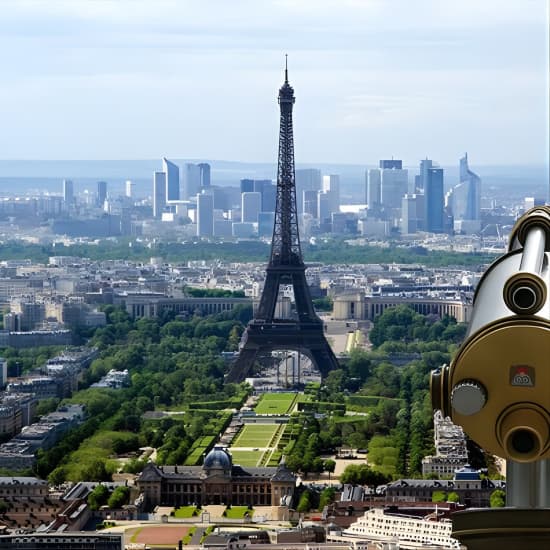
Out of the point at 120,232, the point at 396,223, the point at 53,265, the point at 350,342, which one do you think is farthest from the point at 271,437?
the point at 120,232

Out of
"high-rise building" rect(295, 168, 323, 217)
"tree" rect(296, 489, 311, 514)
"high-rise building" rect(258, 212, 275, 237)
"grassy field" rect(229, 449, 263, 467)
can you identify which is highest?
"high-rise building" rect(295, 168, 323, 217)

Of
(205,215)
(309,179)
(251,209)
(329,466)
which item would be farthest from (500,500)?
(205,215)

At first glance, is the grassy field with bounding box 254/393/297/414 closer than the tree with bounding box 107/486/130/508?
No

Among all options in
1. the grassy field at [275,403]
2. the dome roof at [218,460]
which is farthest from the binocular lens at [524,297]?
the grassy field at [275,403]

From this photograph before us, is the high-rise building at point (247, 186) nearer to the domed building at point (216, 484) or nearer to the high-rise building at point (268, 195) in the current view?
the high-rise building at point (268, 195)

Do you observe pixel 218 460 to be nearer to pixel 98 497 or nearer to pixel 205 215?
pixel 98 497

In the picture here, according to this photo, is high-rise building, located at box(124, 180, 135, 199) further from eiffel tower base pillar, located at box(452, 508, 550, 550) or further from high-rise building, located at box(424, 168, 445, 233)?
eiffel tower base pillar, located at box(452, 508, 550, 550)

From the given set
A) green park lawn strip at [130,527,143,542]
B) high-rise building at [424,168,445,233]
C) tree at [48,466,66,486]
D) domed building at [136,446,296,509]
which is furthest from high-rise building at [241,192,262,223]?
green park lawn strip at [130,527,143,542]
